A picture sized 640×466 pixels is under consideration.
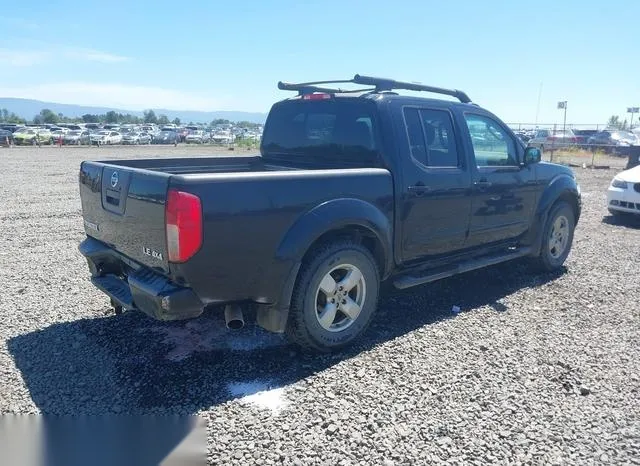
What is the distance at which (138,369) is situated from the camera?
367cm

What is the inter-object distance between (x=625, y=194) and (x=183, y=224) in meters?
9.19

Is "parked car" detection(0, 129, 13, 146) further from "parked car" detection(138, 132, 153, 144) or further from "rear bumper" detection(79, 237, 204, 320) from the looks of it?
"rear bumper" detection(79, 237, 204, 320)

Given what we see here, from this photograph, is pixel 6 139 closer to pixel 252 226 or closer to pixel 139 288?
pixel 139 288

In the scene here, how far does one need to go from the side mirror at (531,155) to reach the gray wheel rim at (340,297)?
2749 millimetres

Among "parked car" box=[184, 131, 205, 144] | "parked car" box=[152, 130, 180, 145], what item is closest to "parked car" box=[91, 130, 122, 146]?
"parked car" box=[152, 130, 180, 145]

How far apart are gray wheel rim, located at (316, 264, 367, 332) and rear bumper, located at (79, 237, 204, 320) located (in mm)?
1016

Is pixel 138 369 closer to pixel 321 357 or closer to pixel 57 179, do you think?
pixel 321 357

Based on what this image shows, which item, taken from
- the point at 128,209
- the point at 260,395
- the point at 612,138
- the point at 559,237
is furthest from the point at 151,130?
the point at 260,395

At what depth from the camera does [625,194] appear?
31.2ft

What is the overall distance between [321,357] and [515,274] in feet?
11.1

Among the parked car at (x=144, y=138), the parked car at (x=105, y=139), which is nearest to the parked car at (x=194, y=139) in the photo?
the parked car at (x=144, y=138)

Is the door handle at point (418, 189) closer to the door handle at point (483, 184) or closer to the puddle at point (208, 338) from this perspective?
the door handle at point (483, 184)

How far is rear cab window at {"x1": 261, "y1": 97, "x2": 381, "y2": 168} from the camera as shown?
4.38m

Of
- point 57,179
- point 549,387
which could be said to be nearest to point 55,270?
point 549,387
